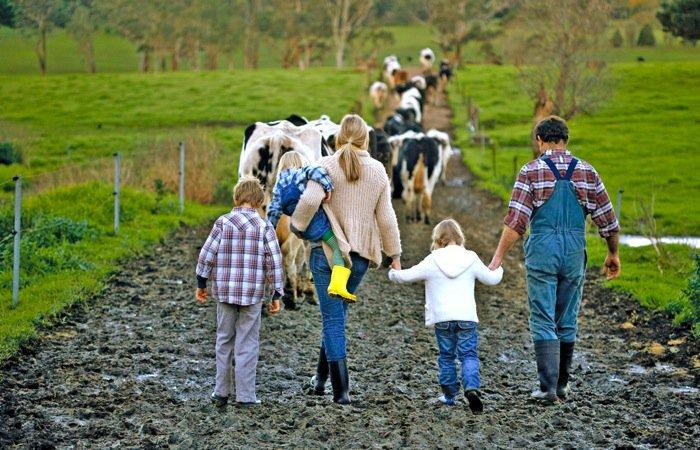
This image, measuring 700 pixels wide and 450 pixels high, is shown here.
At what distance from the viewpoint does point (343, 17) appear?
302ft

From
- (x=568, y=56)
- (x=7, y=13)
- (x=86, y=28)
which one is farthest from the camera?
(x=86, y=28)

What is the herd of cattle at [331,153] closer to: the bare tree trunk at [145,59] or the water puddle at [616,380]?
the water puddle at [616,380]

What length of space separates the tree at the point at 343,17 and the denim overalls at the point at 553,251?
269 feet

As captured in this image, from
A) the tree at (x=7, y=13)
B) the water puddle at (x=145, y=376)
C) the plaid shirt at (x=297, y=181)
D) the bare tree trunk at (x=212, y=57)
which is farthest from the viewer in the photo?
the bare tree trunk at (x=212, y=57)

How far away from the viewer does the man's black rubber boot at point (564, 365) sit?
9.69 meters

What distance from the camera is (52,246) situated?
1766cm

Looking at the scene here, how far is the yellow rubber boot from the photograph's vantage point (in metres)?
8.75

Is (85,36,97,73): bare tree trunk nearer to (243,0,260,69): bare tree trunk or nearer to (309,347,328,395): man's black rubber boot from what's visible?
(243,0,260,69): bare tree trunk

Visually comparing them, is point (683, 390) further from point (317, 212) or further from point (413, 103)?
point (413, 103)

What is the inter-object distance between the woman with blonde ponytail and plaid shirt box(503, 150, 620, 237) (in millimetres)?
1048

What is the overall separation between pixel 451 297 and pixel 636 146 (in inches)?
1484

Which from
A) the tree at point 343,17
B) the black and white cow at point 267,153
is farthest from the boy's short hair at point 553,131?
the tree at point 343,17

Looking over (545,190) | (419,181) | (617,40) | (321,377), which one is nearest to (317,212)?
(321,377)

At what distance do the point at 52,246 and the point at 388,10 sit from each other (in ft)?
291
